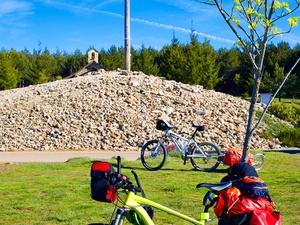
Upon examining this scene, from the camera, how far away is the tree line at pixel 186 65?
123ft

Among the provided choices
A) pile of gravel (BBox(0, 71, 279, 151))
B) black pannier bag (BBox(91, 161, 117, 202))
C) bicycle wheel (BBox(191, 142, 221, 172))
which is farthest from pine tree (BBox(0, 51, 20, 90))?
black pannier bag (BBox(91, 161, 117, 202))

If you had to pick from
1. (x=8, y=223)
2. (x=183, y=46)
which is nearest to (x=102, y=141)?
(x=8, y=223)

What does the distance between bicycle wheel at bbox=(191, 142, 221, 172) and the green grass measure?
0.74 ft

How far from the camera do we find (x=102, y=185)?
3627 mm

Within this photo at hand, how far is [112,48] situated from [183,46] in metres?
12.6

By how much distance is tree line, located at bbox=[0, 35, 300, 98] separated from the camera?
37.4m

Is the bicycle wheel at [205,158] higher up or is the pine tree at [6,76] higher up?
the pine tree at [6,76]

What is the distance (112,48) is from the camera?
52.2 meters

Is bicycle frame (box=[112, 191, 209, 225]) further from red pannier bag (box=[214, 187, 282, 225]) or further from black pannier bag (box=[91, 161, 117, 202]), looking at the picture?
red pannier bag (box=[214, 187, 282, 225])

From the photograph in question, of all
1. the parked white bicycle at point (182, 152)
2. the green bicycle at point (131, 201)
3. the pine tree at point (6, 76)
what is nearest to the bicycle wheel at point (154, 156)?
the parked white bicycle at point (182, 152)

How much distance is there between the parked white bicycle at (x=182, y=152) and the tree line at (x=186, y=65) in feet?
77.1

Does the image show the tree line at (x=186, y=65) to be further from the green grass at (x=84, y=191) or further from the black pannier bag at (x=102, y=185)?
the black pannier bag at (x=102, y=185)

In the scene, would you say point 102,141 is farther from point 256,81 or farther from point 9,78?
point 9,78

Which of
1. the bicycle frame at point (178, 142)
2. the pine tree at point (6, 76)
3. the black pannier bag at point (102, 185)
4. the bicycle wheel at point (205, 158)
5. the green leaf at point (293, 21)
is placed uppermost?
the pine tree at point (6, 76)
